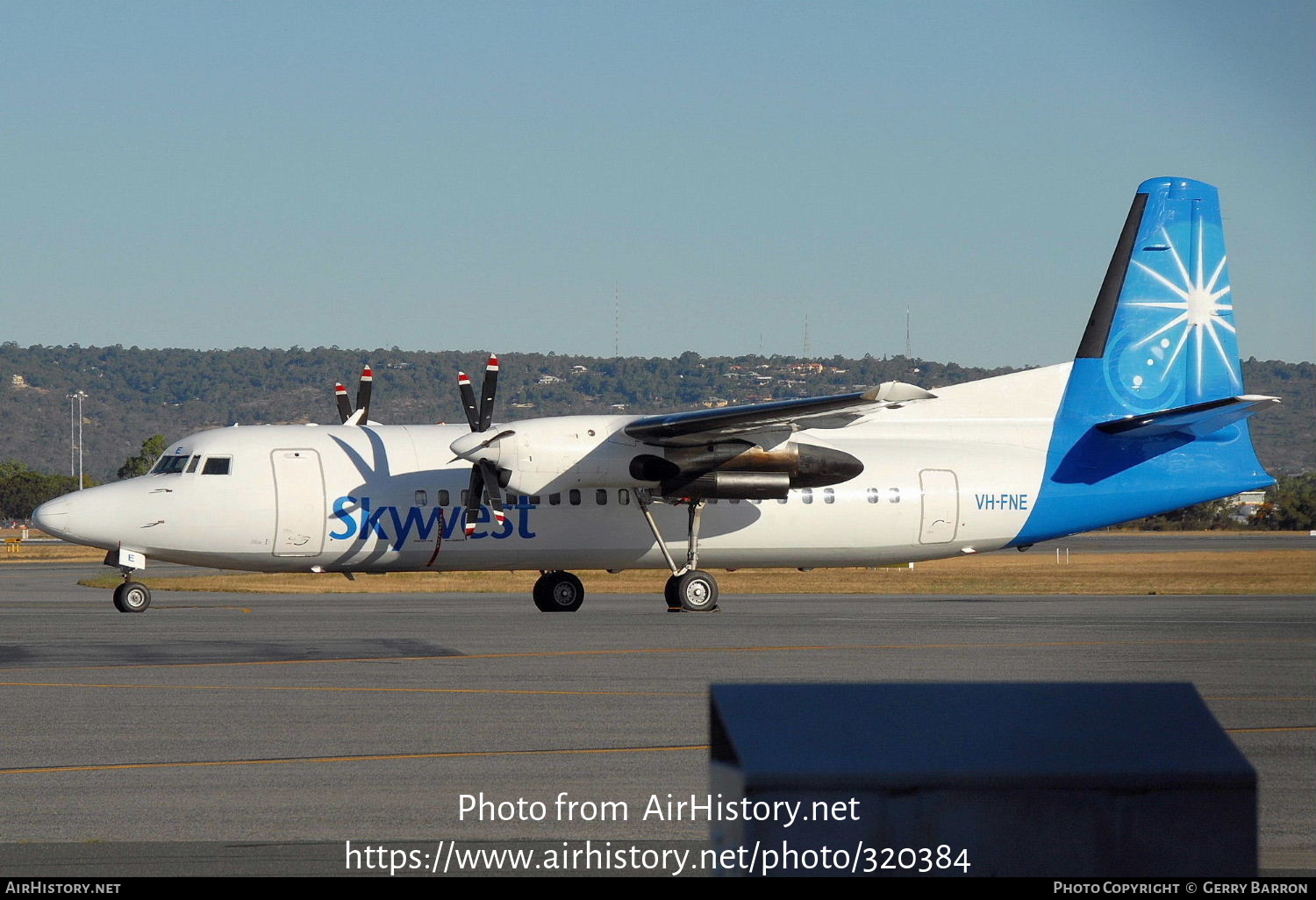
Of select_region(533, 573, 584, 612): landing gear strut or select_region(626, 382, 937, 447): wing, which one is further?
select_region(533, 573, 584, 612): landing gear strut

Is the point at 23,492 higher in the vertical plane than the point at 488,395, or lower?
lower

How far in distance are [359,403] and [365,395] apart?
0.38 m

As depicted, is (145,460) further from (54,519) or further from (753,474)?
(753,474)

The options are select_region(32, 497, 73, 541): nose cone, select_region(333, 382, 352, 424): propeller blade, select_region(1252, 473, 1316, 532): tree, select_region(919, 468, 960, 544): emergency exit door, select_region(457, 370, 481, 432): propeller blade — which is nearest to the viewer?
select_region(32, 497, 73, 541): nose cone

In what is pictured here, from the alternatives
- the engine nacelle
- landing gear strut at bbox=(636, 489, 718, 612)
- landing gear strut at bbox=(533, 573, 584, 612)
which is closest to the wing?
the engine nacelle

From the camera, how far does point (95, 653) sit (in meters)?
16.4

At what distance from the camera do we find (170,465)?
23.5 m

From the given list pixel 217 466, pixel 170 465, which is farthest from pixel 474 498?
pixel 170 465

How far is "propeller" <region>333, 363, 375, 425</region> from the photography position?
26312 mm

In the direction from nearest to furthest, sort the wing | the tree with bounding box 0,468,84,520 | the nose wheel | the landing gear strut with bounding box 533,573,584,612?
the wing, the nose wheel, the landing gear strut with bounding box 533,573,584,612, the tree with bounding box 0,468,84,520

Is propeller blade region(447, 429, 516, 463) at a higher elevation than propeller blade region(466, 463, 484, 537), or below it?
higher

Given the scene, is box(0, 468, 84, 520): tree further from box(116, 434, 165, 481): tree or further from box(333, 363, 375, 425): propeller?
box(333, 363, 375, 425): propeller

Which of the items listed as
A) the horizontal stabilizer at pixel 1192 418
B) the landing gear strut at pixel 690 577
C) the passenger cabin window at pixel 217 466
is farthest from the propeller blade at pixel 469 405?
the horizontal stabilizer at pixel 1192 418

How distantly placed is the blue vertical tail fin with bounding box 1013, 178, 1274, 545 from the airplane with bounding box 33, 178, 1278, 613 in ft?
0.12
